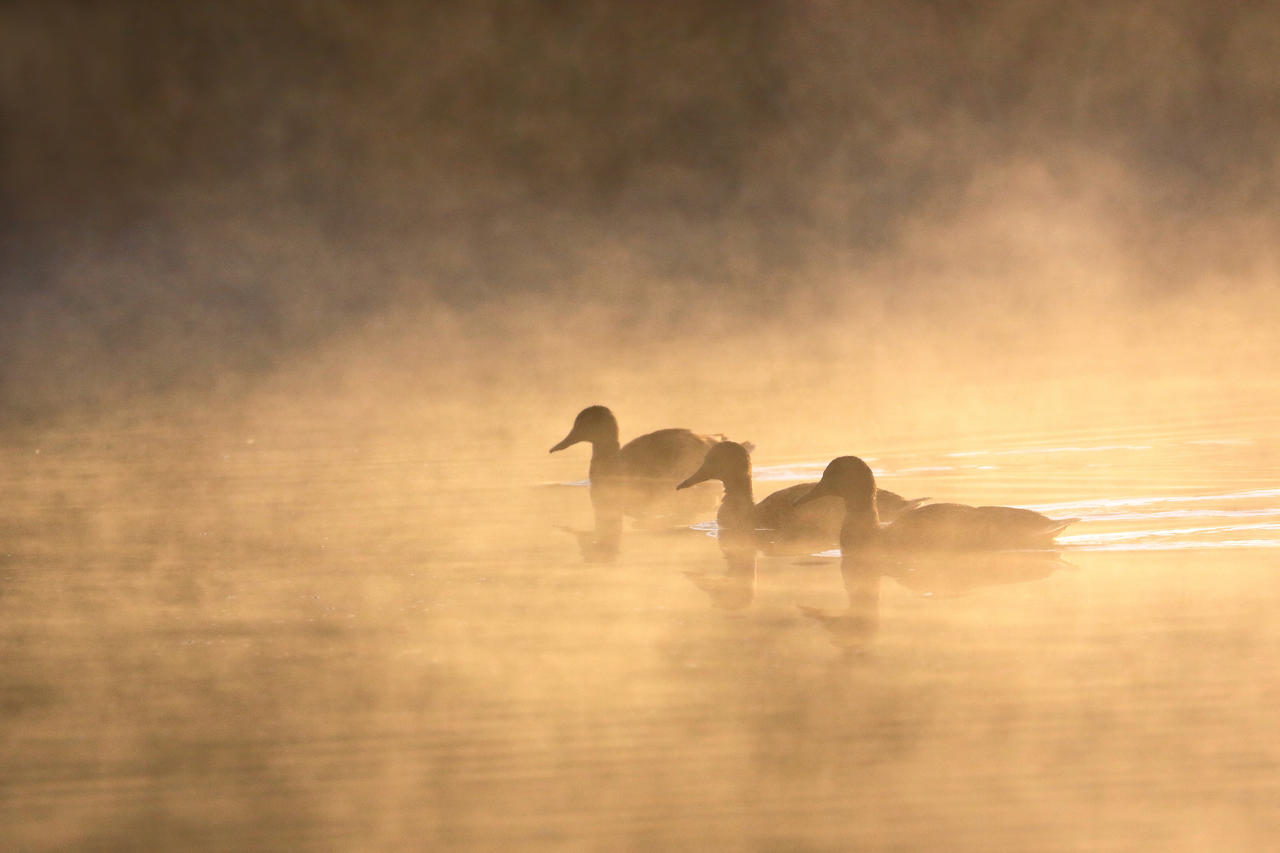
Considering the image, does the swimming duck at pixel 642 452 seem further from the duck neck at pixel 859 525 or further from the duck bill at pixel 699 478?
the duck neck at pixel 859 525

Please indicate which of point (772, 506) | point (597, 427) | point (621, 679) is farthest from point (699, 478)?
point (621, 679)

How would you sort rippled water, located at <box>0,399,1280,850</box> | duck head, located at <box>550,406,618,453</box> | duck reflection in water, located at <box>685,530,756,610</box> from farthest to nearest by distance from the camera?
duck head, located at <box>550,406,618,453</box>
duck reflection in water, located at <box>685,530,756,610</box>
rippled water, located at <box>0,399,1280,850</box>

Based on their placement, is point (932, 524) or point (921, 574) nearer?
point (921, 574)

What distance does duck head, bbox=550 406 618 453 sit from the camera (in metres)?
11.2

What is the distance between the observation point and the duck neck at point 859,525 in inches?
338

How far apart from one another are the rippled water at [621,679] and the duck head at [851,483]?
1.21ft

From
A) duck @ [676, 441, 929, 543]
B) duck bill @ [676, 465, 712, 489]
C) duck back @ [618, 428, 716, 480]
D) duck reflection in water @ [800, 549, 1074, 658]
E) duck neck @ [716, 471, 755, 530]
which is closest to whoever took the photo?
duck reflection in water @ [800, 549, 1074, 658]

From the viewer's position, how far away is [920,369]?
15281 mm

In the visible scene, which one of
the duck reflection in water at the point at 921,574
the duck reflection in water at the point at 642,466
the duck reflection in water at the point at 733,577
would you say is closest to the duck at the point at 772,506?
the duck reflection in water at the point at 733,577

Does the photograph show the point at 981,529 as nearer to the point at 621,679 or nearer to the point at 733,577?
the point at 733,577

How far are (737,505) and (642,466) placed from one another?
1592 millimetres

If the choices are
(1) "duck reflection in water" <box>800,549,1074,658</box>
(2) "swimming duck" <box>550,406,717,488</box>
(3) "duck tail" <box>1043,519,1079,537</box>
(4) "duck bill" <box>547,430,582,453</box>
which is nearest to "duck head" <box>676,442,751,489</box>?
(1) "duck reflection in water" <box>800,549,1074,658</box>

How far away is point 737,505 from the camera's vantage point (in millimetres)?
9438

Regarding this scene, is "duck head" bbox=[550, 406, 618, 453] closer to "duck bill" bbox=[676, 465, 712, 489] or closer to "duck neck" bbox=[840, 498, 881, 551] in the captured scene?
"duck bill" bbox=[676, 465, 712, 489]
